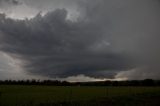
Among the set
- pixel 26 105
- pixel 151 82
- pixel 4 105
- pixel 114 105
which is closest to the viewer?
pixel 26 105

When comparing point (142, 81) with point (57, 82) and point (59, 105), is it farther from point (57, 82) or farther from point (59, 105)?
point (59, 105)

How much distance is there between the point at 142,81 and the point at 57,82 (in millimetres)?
54970

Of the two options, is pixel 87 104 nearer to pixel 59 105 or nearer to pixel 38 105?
pixel 59 105

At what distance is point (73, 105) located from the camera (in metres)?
40.3

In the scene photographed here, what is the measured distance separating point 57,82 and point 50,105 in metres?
148

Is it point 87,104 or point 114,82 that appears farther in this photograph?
point 114,82

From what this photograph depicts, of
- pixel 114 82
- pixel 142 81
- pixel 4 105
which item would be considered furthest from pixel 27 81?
pixel 4 105

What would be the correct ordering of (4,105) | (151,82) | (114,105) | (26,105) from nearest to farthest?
(26,105) → (4,105) → (114,105) → (151,82)

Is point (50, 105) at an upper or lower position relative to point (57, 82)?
lower

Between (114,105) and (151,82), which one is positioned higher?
(151,82)

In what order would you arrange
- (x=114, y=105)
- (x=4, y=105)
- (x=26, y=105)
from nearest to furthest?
(x=26, y=105) < (x=4, y=105) < (x=114, y=105)

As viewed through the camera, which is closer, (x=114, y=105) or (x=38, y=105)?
(x=38, y=105)

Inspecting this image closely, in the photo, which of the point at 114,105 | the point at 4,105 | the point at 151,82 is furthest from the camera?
the point at 151,82

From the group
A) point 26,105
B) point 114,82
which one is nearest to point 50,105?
point 26,105
